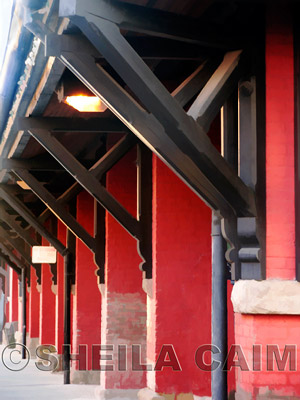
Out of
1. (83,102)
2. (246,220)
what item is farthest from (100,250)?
(246,220)

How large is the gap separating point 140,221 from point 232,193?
16.0ft

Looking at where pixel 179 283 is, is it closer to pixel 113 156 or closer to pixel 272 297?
pixel 113 156

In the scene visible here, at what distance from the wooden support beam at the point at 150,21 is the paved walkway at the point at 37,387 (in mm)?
7945

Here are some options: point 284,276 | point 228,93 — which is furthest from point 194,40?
point 284,276

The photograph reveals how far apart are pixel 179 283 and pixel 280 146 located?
4169 millimetres

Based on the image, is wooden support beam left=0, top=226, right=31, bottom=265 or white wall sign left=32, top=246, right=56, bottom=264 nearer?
white wall sign left=32, top=246, right=56, bottom=264

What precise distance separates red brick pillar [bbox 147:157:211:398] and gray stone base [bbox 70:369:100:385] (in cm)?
618

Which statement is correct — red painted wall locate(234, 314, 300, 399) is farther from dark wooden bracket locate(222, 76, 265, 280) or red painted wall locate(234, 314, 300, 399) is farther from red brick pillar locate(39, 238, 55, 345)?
red brick pillar locate(39, 238, 55, 345)

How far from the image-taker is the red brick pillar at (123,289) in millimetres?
13383

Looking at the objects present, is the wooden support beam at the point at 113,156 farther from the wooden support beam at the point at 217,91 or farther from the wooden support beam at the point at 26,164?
the wooden support beam at the point at 217,91

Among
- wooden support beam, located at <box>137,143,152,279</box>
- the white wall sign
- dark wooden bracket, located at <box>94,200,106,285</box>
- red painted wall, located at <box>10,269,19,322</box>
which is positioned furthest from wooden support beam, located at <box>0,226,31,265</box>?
wooden support beam, located at <box>137,143,152,279</box>

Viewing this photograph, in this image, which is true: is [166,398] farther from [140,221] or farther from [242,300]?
[242,300]

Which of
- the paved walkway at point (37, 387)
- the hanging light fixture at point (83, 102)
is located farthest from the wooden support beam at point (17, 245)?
the hanging light fixture at point (83, 102)

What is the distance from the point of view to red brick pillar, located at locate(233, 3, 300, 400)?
6.34 m
